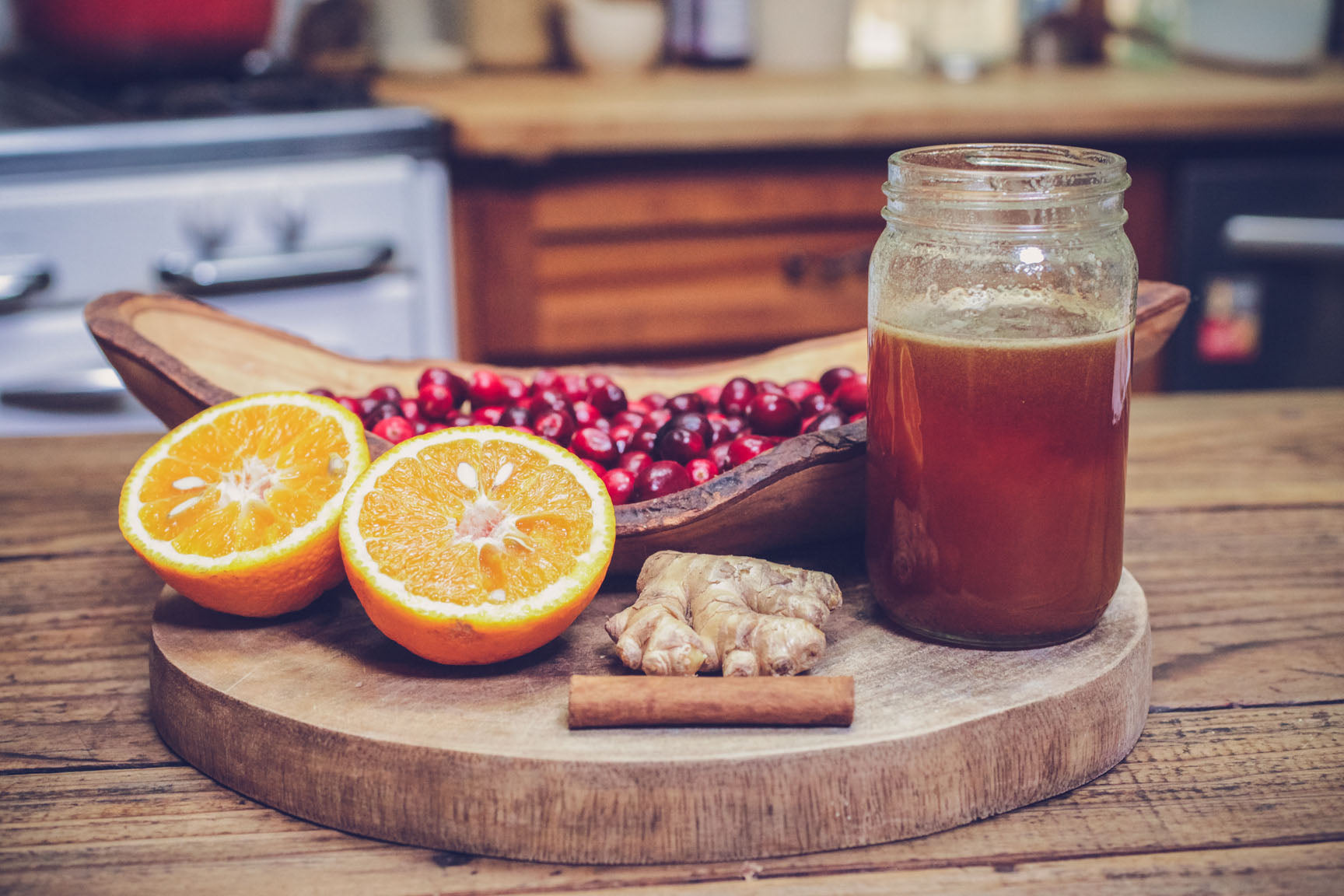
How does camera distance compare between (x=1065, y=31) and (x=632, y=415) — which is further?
(x=1065, y=31)

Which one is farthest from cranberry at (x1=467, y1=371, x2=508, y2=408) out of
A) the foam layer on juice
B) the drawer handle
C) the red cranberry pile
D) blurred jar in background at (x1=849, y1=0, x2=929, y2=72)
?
blurred jar in background at (x1=849, y1=0, x2=929, y2=72)

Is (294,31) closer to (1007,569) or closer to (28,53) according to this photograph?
(28,53)

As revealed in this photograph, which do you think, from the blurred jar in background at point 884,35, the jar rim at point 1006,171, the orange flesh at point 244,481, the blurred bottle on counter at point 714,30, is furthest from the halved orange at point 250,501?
the blurred jar in background at point 884,35

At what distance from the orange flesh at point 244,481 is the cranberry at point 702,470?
0.26 meters

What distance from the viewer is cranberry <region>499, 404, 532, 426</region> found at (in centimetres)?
102

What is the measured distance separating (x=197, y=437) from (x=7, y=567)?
34 cm

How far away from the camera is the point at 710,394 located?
1.14 meters

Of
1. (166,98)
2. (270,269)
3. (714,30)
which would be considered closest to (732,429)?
(270,269)

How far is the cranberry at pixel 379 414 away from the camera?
1.03 m

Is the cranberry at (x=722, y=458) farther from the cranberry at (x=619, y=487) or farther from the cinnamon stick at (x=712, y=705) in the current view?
the cinnamon stick at (x=712, y=705)

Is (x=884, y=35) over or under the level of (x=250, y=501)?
over

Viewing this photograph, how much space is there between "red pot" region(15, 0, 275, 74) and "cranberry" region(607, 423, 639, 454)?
167cm

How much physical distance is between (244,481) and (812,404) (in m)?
0.46

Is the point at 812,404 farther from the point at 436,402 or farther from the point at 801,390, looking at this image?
the point at 436,402
